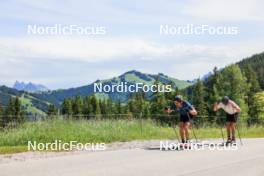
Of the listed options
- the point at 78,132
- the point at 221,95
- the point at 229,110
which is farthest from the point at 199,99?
the point at 229,110

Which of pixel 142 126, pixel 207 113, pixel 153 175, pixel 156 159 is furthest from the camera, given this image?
pixel 207 113

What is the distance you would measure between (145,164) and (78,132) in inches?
308

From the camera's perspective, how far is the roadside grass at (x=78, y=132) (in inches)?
753

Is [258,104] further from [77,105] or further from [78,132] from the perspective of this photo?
[78,132]

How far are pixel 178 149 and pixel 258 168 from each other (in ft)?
15.7

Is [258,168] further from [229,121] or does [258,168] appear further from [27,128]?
[27,128]

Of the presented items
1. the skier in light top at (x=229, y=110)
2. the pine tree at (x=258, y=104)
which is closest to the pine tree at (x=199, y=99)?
the pine tree at (x=258, y=104)

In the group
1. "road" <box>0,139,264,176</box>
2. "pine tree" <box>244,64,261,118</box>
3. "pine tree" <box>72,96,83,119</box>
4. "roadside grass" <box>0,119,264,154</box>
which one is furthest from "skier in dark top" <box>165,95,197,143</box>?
"pine tree" <box>72,96,83,119</box>

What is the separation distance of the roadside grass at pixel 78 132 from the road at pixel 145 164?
3034 millimetres

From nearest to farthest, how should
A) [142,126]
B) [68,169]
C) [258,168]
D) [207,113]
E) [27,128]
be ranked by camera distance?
[68,169], [258,168], [27,128], [142,126], [207,113]

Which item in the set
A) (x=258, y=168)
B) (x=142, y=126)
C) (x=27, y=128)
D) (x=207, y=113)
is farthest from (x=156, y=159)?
(x=207, y=113)

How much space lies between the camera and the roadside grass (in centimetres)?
1912

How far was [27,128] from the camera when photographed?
20266mm

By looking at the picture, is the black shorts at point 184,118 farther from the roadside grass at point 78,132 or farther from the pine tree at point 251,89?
the pine tree at point 251,89
